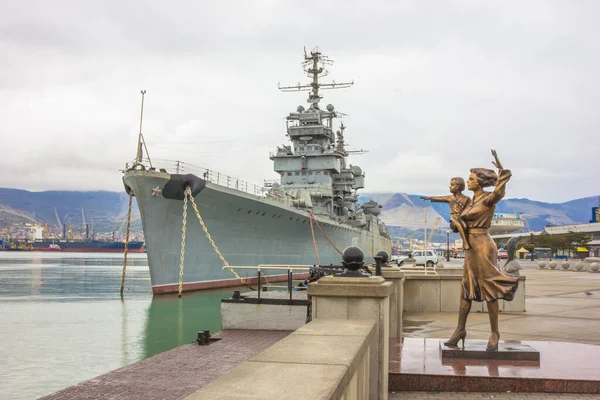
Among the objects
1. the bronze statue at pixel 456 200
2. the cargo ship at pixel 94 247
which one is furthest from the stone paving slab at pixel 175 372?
the cargo ship at pixel 94 247

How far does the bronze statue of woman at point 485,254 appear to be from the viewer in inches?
256

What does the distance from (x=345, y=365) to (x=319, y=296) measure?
7.17 feet

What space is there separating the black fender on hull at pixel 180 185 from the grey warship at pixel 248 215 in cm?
4

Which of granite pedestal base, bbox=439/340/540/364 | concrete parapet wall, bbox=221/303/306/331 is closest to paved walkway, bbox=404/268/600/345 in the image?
granite pedestal base, bbox=439/340/540/364

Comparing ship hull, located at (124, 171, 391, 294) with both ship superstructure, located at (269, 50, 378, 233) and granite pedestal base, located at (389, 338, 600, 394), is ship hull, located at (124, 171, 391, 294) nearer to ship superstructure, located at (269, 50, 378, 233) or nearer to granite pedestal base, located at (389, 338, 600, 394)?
ship superstructure, located at (269, 50, 378, 233)

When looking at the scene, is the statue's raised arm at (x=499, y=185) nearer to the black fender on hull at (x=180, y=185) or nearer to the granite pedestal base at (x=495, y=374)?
the granite pedestal base at (x=495, y=374)

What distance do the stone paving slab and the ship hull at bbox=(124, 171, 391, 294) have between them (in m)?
13.9

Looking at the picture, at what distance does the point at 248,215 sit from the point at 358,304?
22.9 meters

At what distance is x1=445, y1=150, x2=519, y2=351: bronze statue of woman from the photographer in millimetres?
6504

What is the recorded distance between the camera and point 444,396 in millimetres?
5516

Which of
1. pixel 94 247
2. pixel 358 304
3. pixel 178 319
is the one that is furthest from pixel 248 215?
pixel 94 247

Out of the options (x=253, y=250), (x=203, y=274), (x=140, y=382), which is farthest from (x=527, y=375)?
(x=253, y=250)

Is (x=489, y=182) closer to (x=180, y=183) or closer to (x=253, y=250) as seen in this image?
(x=180, y=183)

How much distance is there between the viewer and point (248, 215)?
27.7m
